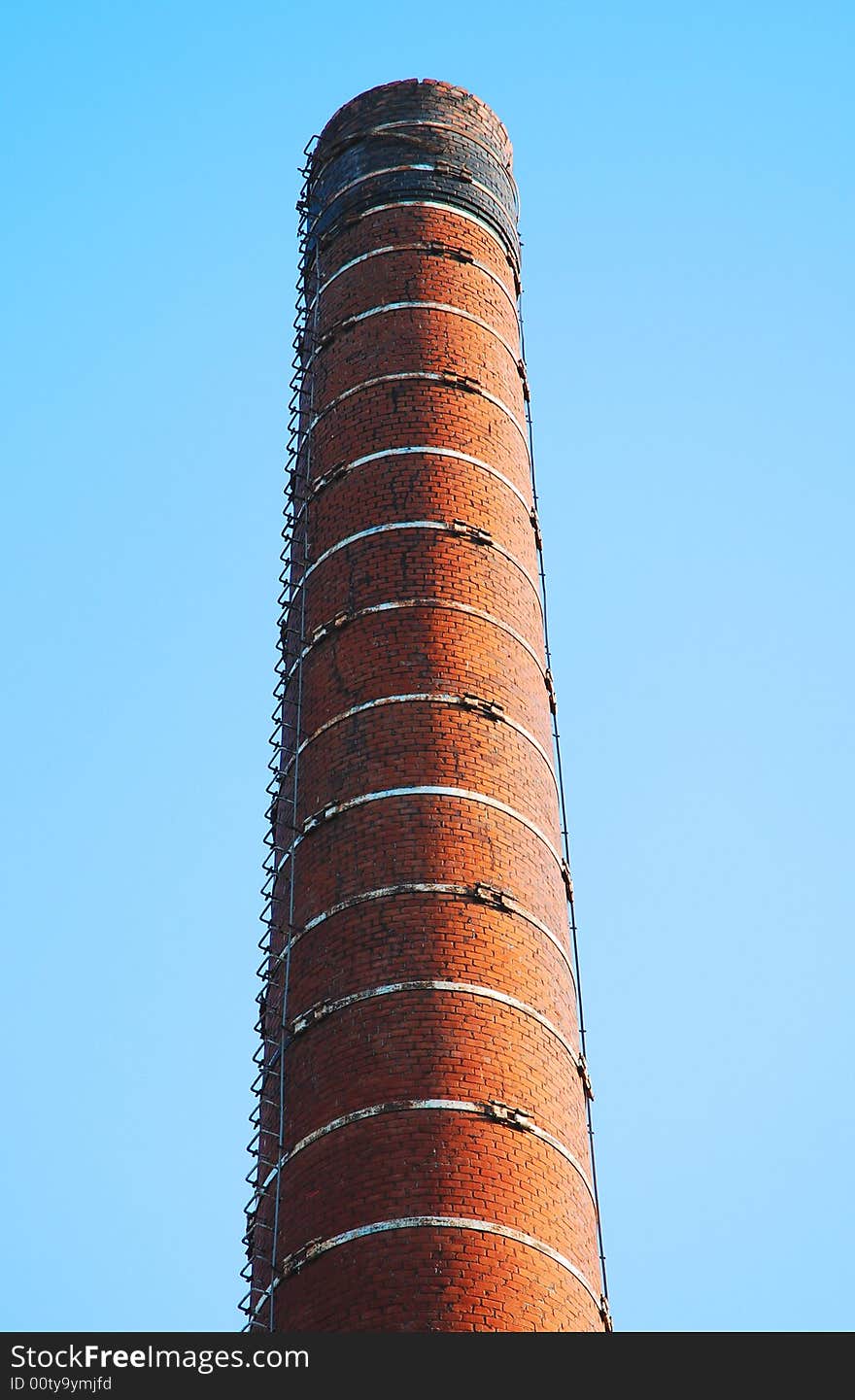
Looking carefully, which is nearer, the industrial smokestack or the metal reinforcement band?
the metal reinforcement band

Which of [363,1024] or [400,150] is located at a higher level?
[400,150]

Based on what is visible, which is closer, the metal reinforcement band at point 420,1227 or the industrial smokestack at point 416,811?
the metal reinforcement band at point 420,1227

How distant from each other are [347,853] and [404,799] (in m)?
0.86

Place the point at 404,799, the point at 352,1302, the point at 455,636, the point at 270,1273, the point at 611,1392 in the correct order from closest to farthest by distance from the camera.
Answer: the point at 611,1392
the point at 352,1302
the point at 270,1273
the point at 404,799
the point at 455,636

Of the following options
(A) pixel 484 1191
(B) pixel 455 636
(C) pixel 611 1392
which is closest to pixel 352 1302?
(A) pixel 484 1191

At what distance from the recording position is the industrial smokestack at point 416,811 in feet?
66.4

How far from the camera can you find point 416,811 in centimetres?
2266

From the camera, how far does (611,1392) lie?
1653 centimetres

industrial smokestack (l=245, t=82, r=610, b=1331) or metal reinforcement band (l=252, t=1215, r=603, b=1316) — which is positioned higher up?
industrial smokestack (l=245, t=82, r=610, b=1331)

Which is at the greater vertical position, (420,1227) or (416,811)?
(416,811)

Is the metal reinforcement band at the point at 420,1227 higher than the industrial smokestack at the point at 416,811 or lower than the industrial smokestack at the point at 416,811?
lower

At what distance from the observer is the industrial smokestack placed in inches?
797

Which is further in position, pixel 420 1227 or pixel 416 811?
pixel 416 811

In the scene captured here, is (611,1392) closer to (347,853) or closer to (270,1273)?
(270,1273)
